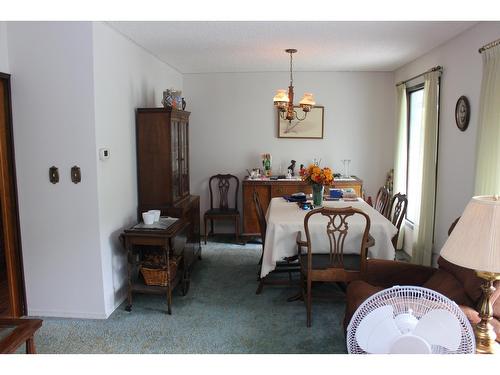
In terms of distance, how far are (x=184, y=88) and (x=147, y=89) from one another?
5.14 feet

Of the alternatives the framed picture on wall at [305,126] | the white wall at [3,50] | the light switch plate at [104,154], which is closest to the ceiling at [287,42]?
the framed picture on wall at [305,126]

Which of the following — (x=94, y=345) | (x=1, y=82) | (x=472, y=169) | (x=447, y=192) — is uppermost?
(x=1, y=82)

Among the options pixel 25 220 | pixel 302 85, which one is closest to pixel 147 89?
pixel 25 220

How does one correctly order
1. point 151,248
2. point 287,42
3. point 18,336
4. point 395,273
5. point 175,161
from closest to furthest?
point 18,336 → point 395,273 → point 151,248 → point 287,42 → point 175,161

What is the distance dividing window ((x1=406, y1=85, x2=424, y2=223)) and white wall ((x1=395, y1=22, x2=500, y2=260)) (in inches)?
23.2

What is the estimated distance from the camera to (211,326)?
3072 millimetres

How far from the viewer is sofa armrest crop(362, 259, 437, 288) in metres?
2.63

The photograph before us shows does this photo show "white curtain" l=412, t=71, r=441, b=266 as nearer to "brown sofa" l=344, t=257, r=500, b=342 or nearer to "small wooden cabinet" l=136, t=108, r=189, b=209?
"brown sofa" l=344, t=257, r=500, b=342

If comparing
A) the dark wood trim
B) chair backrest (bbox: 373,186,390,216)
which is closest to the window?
chair backrest (bbox: 373,186,390,216)

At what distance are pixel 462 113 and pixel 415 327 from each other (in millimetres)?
2743

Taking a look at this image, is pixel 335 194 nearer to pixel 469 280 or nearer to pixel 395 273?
pixel 395 273

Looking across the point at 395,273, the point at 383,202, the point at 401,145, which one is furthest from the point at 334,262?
the point at 401,145

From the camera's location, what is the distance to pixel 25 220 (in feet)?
10.4
